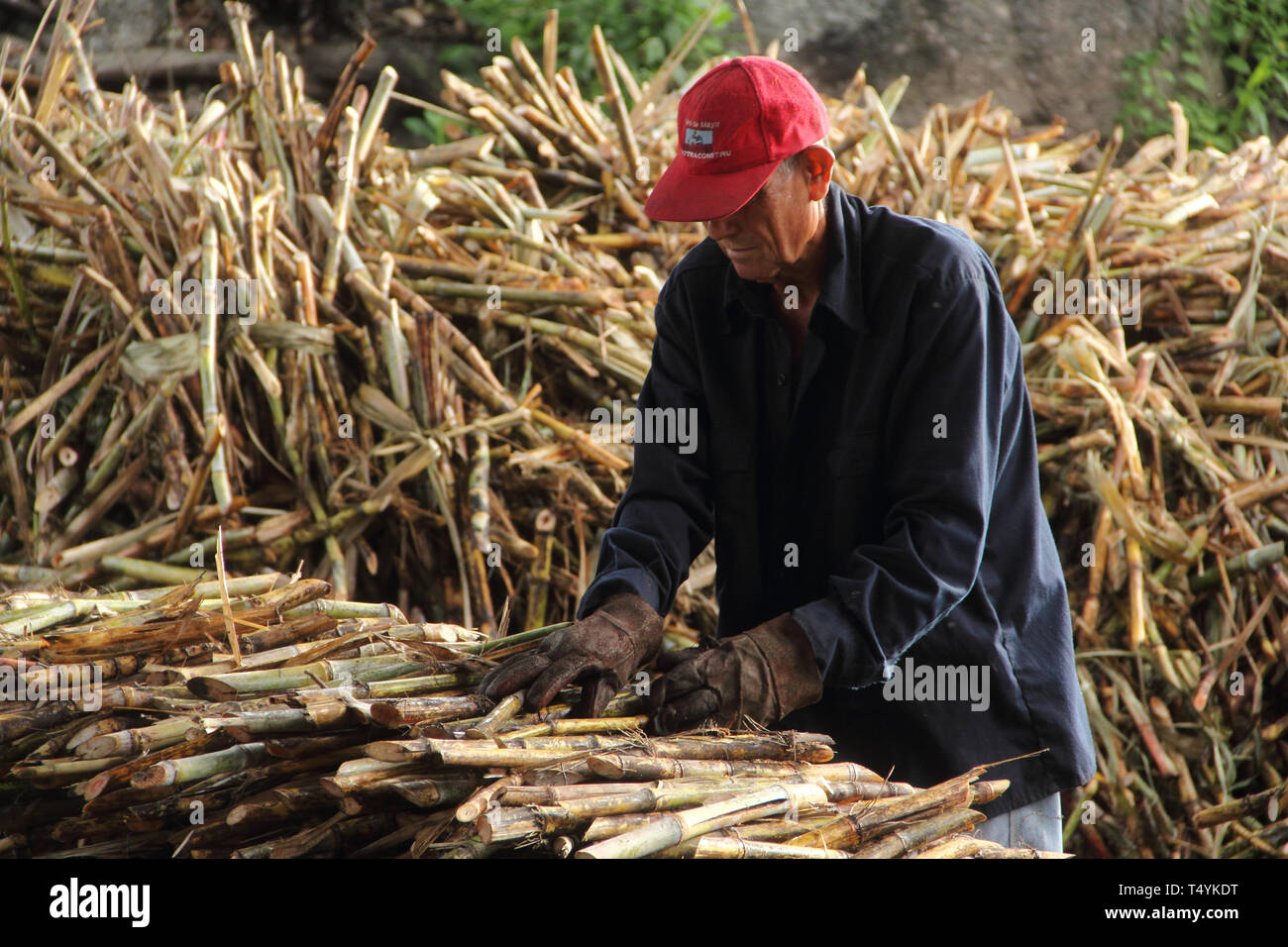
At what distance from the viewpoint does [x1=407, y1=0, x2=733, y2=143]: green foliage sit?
743cm

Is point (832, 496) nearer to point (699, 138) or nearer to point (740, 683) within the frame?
point (740, 683)

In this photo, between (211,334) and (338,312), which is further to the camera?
(338,312)

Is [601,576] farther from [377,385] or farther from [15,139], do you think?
[15,139]

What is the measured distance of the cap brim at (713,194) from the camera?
2.15 metres

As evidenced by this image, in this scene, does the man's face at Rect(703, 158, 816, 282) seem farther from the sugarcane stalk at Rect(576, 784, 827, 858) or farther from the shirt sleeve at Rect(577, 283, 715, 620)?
the sugarcane stalk at Rect(576, 784, 827, 858)

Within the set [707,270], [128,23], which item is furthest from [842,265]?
[128,23]

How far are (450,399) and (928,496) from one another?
1.93m

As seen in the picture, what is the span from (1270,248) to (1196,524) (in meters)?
1.27

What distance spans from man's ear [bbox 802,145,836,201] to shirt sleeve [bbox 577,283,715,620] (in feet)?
1.36

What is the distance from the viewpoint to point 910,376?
88.9 inches

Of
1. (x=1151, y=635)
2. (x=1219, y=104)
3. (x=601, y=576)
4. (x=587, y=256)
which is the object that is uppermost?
(x=1219, y=104)

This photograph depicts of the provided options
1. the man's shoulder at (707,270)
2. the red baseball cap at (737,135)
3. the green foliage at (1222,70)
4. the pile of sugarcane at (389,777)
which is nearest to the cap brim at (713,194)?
the red baseball cap at (737,135)

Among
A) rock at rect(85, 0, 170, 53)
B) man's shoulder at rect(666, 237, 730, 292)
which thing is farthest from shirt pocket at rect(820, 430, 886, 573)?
rock at rect(85, 0, 170, 53)


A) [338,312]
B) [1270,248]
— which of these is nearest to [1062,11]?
[1270,248]
